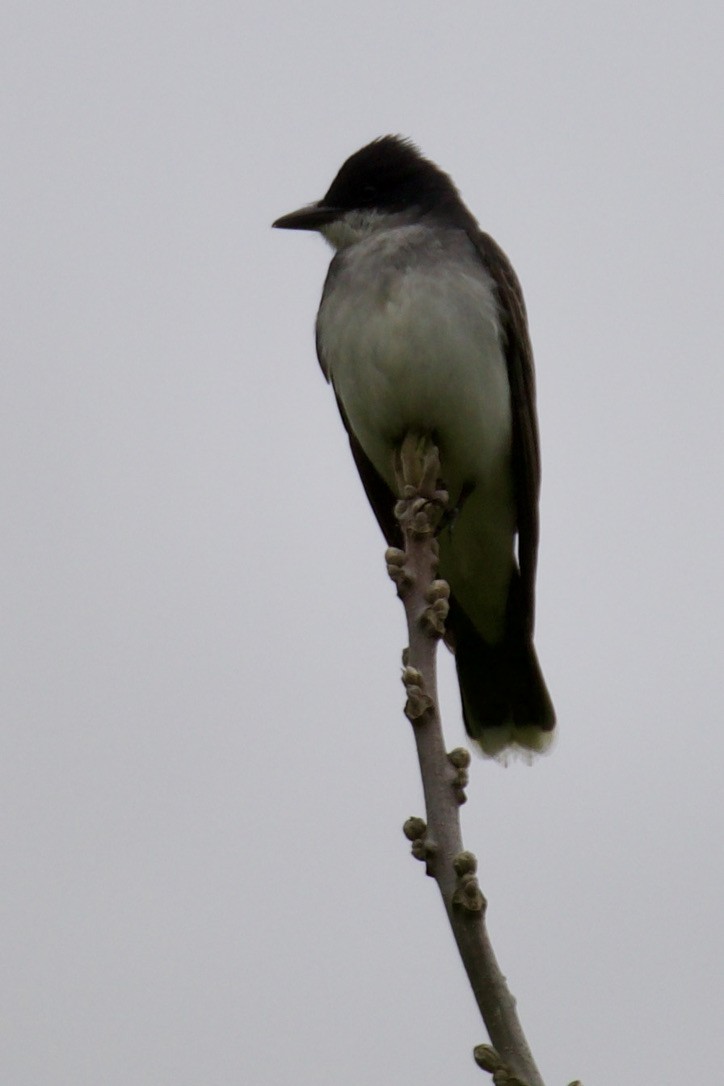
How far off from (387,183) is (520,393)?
141 cm

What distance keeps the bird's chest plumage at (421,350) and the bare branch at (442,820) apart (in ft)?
6.52

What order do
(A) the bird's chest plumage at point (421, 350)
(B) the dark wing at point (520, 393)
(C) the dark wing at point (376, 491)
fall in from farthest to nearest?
(C) the dark wing at point (376, 491) < (B) the dark wing at point (520, 393) < (A) the bird's chest plumage at point (421, 350)

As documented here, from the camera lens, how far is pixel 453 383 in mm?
6508

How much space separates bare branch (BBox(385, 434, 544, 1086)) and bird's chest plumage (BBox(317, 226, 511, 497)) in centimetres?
199

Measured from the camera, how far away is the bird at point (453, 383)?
654cm

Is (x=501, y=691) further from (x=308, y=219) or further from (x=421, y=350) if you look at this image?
(x=308, y=219)

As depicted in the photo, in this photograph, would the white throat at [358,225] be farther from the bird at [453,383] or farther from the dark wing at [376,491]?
the dark wing at [376,491]

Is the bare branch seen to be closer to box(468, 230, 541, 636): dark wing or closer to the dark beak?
box(468, 230, 541, 636): dark wing

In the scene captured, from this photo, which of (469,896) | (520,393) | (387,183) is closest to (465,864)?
(469,896)

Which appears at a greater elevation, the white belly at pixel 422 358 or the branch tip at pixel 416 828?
the white belly at pixel 422 358

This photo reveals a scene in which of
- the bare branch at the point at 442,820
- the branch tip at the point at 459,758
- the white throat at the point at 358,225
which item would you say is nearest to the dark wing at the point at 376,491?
the white throat at the point at 358,225

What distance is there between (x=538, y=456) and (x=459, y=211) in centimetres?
128

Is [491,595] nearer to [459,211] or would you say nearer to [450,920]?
[459,211]

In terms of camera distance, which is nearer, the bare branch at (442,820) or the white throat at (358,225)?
the bare branch at (442,820)
